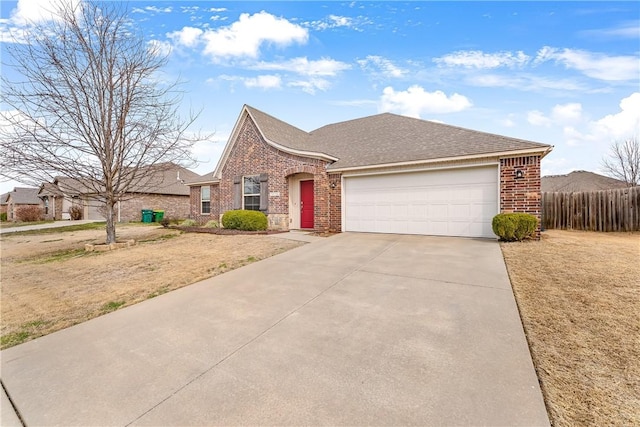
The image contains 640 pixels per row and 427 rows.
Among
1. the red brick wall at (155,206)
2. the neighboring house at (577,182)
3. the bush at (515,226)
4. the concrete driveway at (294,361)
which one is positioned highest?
the neighboring house at (577,182)

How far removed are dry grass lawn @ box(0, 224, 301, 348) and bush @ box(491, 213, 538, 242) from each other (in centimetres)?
620

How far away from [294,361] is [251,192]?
1152 centimetres

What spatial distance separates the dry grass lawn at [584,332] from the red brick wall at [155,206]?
87.7ft

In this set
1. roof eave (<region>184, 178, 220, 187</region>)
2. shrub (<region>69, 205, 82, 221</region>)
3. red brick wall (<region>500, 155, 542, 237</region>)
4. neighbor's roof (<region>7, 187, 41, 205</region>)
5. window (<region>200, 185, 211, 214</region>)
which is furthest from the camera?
neighbor's roof (<region>7, 187, 41, 205</region>)

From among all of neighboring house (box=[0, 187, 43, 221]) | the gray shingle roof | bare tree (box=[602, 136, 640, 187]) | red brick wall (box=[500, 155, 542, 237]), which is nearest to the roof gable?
the gray shingle roof

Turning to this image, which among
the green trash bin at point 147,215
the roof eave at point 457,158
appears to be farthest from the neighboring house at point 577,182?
the green trash bin at point 147,215

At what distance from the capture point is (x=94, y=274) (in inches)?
237

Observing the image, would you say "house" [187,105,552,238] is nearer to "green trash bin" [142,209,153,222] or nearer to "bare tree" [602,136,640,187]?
"green trash bin" [142,209,153,222]

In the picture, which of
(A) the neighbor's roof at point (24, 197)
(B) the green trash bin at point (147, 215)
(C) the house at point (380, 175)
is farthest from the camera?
(A) the neighbor's roof at point (24, 197)

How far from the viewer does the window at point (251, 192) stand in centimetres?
1322

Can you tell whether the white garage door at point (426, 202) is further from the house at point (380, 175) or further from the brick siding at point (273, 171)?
the brick siding at point (273, 171)

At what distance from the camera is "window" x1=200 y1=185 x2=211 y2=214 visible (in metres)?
16.8

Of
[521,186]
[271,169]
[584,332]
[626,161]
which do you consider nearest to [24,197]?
[271,169]

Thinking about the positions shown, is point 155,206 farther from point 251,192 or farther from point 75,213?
point 251,192
